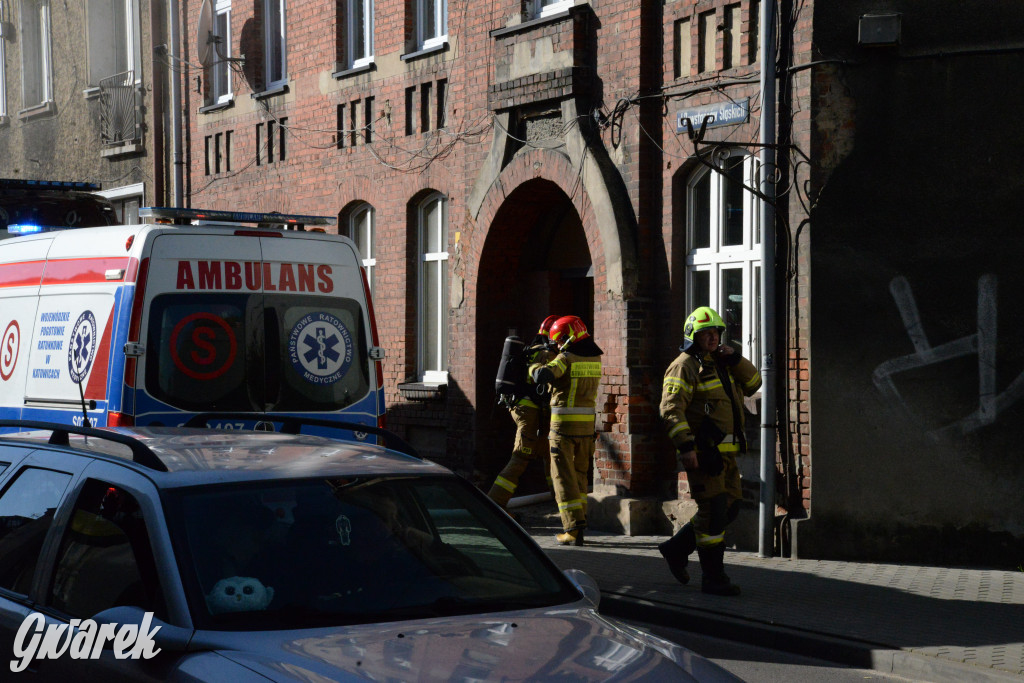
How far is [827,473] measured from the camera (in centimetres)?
1043

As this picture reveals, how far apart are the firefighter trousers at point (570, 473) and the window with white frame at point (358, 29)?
7624mm

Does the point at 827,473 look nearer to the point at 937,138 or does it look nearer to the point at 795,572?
the point at 795,572

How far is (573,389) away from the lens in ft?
37.2

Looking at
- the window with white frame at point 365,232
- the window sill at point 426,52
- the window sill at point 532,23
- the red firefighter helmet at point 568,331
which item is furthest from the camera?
the window with white frame at point 365,232

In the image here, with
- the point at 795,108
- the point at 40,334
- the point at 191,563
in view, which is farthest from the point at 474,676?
the point at 795,108

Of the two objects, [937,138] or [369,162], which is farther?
[369,162]

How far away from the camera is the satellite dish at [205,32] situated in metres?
19.2

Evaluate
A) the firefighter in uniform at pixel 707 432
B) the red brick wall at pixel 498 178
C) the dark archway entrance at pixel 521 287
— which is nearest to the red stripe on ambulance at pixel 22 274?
the firefighter in uniform at pixel 707 432

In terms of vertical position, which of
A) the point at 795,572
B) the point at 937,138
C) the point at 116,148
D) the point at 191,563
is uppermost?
the point at 116,148

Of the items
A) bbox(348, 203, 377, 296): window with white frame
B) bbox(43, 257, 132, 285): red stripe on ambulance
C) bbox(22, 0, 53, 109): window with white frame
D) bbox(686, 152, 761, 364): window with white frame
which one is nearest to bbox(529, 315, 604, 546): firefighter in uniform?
bbox(686, 152, 761, 364): window with white frame

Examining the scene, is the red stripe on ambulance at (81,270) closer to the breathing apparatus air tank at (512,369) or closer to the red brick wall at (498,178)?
the breathing apparatus air tank at (512,369)

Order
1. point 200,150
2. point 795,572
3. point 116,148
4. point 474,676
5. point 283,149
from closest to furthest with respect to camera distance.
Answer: point 474,676
point 795,572
point 283,149
point 200,150
point 116,148

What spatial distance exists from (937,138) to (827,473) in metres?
2.90

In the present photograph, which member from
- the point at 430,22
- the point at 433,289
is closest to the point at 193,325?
the point at 433,289
